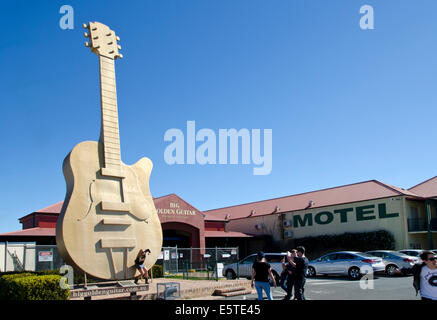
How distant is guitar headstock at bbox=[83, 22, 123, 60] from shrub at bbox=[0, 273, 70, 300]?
7.82 meters

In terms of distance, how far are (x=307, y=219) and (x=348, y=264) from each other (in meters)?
18.0

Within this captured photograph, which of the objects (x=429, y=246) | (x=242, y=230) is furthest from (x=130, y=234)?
(x=242, y=230)

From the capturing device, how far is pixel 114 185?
45.2ft

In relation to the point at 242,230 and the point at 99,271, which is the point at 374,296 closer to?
the point at 99,271

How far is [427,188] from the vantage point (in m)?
33.8

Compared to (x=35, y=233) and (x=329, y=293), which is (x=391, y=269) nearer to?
(x=329, y=293)

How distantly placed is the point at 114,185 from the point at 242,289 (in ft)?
18.6

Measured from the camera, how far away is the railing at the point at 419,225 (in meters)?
30.8

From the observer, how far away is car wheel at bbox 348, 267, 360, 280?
18438mm

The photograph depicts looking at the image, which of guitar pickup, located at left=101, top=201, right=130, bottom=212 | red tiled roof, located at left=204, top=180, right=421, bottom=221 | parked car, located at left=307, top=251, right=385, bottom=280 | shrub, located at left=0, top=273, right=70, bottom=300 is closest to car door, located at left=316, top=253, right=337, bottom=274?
parked car, located at left=307, top=251, right=385, bottom=280

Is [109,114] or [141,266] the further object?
[109,114]

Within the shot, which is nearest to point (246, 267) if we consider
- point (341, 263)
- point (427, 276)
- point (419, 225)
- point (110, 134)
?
point (341, 263)

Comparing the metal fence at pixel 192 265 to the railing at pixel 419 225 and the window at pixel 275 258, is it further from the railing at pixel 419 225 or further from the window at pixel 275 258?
the railing at pixel 419 225

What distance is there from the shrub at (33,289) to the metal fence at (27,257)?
7106mm
